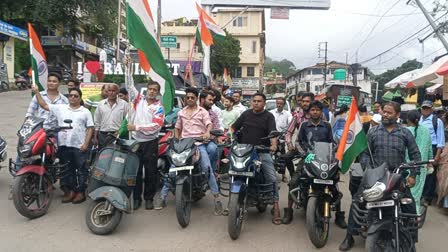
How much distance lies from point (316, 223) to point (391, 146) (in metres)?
1.16

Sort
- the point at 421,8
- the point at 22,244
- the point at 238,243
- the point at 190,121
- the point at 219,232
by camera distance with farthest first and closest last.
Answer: the point at 421,8 → the point at 190,121 → the point at 219,232 → the point at 238,243 → the point at 22,244

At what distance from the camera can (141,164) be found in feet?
18.9

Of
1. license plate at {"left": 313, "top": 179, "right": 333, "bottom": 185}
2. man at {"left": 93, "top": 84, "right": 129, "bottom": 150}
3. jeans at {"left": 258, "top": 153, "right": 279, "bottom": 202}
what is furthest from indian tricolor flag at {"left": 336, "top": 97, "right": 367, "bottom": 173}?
man at {"left": 93, "top": 84, "right": 129, "bottom": 150}

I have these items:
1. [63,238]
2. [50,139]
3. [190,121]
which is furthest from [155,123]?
[63,238]

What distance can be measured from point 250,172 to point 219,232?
0.82 metres

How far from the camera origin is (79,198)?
586cm

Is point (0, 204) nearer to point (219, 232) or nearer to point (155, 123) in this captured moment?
point (155, 123)

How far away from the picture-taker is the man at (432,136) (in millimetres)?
6770

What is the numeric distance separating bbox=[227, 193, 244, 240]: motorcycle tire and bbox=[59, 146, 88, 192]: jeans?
7.78ft

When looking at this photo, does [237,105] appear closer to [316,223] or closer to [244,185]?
[244,185]

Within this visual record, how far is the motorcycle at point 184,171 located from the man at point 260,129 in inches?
26.7

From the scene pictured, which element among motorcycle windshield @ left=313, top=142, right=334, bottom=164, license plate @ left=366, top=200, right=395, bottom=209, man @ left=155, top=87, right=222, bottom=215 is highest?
man @ left=155, top=87, right=222, bottom=215

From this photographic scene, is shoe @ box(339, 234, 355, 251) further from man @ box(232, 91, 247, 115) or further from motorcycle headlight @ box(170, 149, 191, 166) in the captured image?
man @ box(232, 91, 247, 115)

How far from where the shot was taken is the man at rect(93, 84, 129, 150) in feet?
20.2
